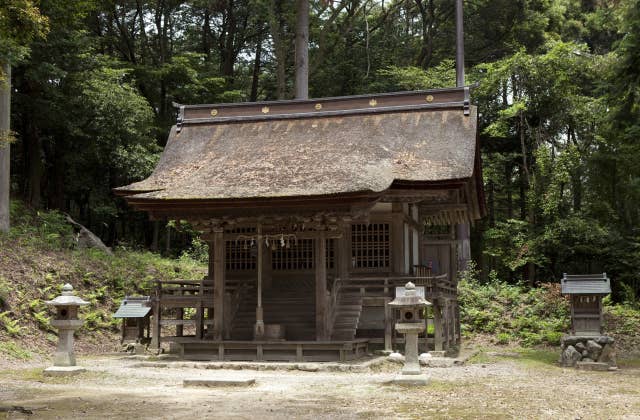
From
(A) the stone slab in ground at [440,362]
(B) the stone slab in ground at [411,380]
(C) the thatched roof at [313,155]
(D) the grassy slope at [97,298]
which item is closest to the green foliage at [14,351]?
(D) the grassy slope at [97,298]

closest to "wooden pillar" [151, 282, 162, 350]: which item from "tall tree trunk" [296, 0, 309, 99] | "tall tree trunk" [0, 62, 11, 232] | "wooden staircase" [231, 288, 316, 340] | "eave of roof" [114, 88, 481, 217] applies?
"wooden staircase" [231, 288, 316, 340]

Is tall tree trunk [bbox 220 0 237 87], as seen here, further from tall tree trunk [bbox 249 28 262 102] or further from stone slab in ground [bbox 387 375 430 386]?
stone slab in ground [bbox 387 375 430 386]

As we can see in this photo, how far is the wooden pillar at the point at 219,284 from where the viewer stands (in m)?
18.2

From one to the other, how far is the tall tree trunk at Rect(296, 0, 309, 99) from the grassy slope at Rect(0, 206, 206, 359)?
29.8 ft

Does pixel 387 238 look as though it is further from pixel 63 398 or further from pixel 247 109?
pixel 63 398

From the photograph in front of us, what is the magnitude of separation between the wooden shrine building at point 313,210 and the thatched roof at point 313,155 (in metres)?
0.05

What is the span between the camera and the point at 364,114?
74.2 ft

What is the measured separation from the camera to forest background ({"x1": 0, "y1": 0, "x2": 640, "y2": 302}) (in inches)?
1142

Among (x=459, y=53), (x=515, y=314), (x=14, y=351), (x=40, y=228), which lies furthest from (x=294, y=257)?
(x=459, y=53)

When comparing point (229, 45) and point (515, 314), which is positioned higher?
point (229, 45)

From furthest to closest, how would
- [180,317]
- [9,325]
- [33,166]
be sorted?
[33,166] → [180,317] → [9,325]

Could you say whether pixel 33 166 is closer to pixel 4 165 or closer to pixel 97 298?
pixel 4 165

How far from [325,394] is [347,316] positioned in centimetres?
642

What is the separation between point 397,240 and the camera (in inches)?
784
